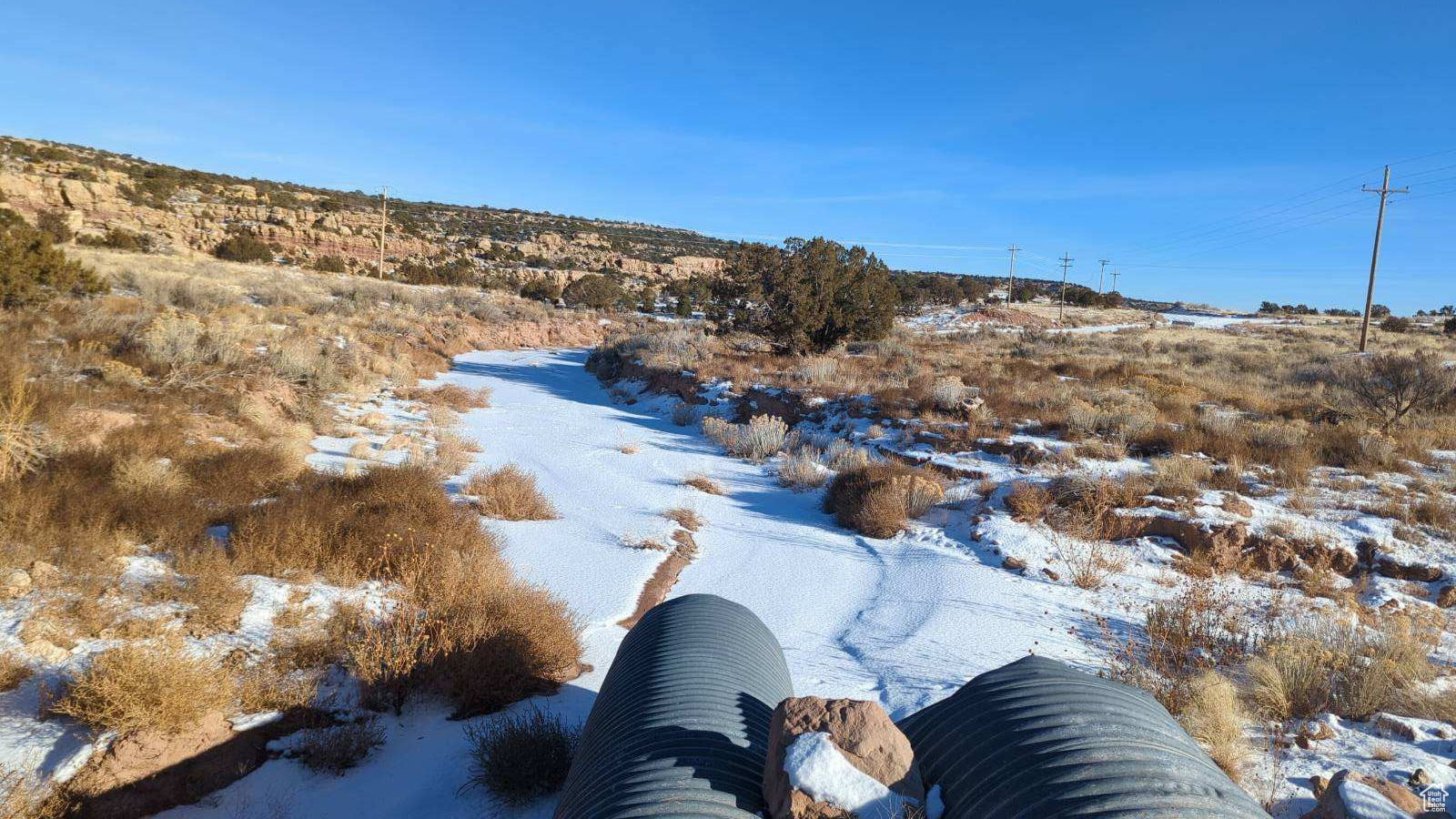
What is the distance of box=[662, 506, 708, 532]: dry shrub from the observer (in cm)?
877

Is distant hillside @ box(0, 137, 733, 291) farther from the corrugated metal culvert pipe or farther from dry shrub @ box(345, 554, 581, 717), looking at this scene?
the corrugated metal culvert pipe

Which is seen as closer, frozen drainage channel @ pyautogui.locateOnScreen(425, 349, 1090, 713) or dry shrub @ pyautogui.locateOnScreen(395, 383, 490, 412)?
frozen drainage channel @ pyautogui.locateOnScreen(425, 349, 1090, 713)

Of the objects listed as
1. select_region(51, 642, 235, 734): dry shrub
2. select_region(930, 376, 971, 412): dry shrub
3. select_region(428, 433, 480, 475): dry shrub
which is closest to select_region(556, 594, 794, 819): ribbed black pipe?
select_region(51, 642, 235, 734): dry shrub

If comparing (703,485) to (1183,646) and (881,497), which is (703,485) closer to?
(881,497)

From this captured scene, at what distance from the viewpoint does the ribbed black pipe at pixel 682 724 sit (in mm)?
2250

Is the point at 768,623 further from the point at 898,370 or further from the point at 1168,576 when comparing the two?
the point at 898,370

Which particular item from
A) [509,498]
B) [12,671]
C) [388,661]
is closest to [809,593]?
[509,498]

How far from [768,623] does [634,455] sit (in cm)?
668

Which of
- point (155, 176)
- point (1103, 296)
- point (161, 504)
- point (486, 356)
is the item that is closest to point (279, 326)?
point (486, 356)

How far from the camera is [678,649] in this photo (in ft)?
10.3

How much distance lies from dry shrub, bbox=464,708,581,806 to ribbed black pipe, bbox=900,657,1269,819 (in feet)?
7.19

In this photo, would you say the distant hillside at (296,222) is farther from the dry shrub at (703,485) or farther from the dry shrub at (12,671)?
the dry shrub at (12,671)

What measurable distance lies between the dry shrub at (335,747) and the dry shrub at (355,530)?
5.58ft

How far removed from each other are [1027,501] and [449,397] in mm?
11908
